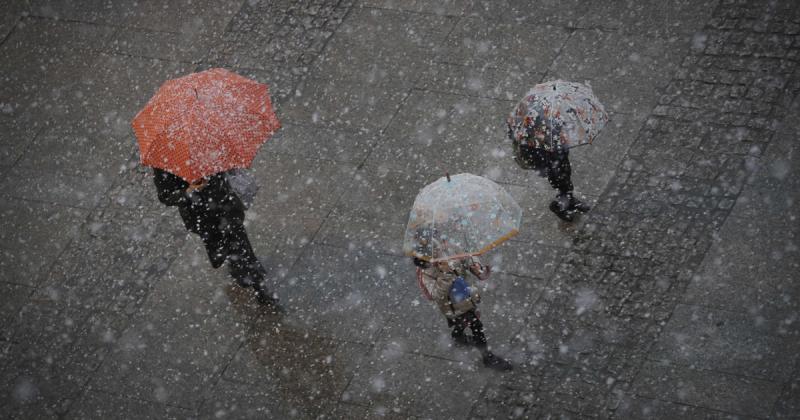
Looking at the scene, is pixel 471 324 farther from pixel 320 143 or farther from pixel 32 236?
pixel 32 236

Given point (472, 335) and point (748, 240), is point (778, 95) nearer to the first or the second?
point (748, 240)

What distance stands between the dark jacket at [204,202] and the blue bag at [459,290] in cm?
195

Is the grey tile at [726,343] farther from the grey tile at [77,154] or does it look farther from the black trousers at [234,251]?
the grey tile at [77,154]

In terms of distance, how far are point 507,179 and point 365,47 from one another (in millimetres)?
2457

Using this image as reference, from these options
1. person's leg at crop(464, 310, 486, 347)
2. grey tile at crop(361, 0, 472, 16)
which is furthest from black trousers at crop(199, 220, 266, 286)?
grey tile at crop(361, 0, 472, 16)

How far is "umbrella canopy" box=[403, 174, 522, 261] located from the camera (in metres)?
5.99

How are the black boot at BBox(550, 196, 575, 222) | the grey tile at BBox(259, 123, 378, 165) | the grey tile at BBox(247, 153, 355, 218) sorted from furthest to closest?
the grey tile at BBox(259, 123, 378, 165), the grey tile at BBox(247, 153, 355, 218), the black boot at BBox(550, 196, 575, 222)

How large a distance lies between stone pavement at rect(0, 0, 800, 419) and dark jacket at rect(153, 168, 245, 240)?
941 millimetres

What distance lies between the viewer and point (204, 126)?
6.70 m

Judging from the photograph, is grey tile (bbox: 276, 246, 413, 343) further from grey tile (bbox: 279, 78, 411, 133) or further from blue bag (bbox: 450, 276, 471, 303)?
grey tile (bbox: 279, 78, 411, 133)

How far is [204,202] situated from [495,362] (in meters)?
2.48

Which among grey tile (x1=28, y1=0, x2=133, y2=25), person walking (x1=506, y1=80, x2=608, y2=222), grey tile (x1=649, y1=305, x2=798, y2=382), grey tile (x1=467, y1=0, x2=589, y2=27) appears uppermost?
person walking (x1=506, y1=80, x2=608, y2=222)

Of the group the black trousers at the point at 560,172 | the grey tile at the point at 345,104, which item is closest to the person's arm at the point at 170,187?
the grey tile at the point at 345,104

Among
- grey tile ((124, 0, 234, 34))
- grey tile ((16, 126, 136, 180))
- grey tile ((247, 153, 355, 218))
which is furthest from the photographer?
grey tile ((124, 0, 234, 34))
